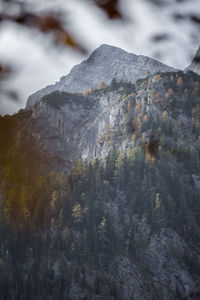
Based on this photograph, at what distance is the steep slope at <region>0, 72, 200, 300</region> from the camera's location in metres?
61.7

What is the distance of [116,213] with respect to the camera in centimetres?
7900

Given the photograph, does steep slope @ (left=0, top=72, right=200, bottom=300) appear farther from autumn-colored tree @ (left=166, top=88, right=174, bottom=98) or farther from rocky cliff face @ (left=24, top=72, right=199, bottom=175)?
rocky cliff face @ (left=24, top=72, right=199, bottom=175)

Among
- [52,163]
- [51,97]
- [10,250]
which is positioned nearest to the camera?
[10,250]

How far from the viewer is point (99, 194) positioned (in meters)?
82.4

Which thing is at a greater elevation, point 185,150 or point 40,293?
point 185,150

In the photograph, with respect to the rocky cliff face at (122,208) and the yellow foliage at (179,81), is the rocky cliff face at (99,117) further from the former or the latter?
the yellow foliage at (179,81)

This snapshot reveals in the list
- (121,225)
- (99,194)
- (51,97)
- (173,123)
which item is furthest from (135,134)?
(51,97)

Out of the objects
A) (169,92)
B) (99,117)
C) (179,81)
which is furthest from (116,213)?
(179,81)

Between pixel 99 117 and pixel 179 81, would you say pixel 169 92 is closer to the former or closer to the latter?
pixel 179 81

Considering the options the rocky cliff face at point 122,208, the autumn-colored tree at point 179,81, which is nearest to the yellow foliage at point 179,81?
the autumn-colored tree at point 179,81

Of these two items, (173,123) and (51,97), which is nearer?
(173,123)

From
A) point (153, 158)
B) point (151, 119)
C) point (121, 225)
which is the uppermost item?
point (151, 119)

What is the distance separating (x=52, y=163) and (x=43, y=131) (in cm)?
1811

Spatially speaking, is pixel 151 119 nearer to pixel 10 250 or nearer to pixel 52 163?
pixel 52 163
